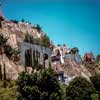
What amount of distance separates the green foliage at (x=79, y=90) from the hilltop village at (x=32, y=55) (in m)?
12.8

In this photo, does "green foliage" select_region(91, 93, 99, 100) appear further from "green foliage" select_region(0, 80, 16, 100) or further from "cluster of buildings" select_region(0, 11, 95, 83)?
"cluster of buildings" select_region(0, 11, 95, 83)

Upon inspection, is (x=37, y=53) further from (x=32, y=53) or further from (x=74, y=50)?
(x=74, y=50)

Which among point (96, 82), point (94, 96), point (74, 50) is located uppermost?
point (74, 50)

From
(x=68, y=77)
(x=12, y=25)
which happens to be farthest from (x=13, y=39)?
(x=68, y=77)

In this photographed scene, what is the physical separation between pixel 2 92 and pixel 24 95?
991 cm

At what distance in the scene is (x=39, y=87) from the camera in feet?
173

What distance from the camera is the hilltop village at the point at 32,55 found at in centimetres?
7525

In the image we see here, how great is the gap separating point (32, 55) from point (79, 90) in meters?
23.3

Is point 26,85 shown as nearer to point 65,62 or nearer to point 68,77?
point 68,77

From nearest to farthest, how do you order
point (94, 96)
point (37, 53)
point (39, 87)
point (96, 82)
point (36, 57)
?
point (39, 87) → point (94, 96) → point (96, 82) → point (36, 57) → point (37, 53)

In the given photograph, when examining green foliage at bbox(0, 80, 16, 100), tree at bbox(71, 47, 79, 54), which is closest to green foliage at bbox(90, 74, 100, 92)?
green foliage at bbox(0, 80, 16, 100)

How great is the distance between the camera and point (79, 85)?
6456 centimetres

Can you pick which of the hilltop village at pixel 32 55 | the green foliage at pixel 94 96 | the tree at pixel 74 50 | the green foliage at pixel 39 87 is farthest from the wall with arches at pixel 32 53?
the green foliage at pixel 39 87

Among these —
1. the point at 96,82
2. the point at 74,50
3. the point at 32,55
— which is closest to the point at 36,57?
the point at 32,55
